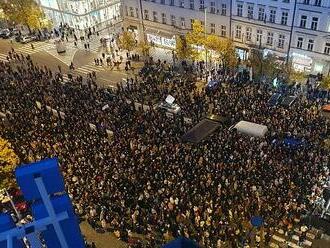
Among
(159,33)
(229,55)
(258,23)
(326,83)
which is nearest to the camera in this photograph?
(326,83)

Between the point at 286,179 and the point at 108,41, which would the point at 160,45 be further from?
the point at 286,179

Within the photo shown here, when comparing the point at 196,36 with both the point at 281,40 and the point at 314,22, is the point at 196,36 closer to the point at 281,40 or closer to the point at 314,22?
the point at 281,40

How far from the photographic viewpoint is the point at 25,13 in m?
68.2

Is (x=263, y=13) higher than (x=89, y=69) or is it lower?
higher

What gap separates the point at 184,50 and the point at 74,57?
63.9 ft

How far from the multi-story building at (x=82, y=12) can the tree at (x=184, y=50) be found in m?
21.8

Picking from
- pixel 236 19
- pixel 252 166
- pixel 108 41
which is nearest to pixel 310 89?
pixel 236 19

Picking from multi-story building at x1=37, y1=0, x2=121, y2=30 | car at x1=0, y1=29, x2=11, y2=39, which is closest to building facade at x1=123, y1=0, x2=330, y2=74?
multi-story building at x1=37, y1=0, x2=121, y2=30

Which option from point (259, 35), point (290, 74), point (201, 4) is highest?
point (201, 4)

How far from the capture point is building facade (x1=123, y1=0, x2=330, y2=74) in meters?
46.0

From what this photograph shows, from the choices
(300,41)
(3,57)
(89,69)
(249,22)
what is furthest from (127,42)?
(300,41)

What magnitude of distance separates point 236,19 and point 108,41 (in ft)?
76.8

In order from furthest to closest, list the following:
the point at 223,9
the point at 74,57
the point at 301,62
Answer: the point at 74,57 < the point at 223,9 < the point at 301,62

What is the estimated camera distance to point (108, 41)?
2576 inches
